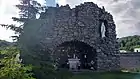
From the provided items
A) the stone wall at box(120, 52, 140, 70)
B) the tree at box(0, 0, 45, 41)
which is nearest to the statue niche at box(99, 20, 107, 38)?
the stone wall at box(120, 52, 140, 70)

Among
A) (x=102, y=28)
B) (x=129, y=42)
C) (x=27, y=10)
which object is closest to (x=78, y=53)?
(x=102, y=28)

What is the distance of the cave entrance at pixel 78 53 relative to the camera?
55.5ft

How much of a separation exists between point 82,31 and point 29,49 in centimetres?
1061

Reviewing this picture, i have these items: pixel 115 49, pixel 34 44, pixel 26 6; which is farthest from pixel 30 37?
pixel 115 49

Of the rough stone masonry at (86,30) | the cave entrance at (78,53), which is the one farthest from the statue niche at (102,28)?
the cave entrance at (78,53)

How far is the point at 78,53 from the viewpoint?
18.0m

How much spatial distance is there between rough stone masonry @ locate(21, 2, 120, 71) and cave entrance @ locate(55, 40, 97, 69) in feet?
1.38

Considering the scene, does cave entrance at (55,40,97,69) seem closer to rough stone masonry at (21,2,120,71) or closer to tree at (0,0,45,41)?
rough stone masonry at (21,2,120,71)

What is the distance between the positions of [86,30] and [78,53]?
204 cm

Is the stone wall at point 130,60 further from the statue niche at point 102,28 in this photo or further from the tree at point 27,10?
the tree at point 27,10

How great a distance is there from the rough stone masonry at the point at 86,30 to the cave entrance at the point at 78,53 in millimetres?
421

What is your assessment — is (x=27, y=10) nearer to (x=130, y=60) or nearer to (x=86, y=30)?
(x=86, y=30)

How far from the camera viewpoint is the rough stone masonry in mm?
15836

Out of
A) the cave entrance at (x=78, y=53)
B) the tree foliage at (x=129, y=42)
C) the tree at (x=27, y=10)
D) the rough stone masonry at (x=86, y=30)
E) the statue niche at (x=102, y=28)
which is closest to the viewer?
the tree at (x=27, y=10)
